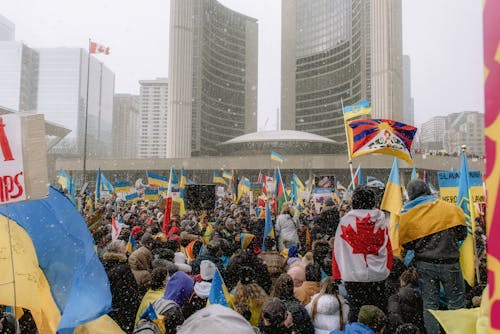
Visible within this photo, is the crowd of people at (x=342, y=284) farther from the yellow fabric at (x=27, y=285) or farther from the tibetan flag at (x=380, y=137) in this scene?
the tibetan flag at (x=380, y=137)

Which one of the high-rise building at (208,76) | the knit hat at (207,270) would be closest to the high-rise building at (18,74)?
the high-rise building at (208,76)

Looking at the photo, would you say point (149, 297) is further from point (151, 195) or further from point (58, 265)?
point (151, 195)

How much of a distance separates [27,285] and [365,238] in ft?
8.62

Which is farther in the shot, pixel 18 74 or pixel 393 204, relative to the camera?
pixel 18 74

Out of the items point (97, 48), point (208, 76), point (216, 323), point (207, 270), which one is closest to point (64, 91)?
point (208, 76)

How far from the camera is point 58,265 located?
9.26 ft

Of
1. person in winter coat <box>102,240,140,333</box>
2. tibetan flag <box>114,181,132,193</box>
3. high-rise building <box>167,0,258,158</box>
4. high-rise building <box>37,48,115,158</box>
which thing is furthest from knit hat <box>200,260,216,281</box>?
high-rise building <box>37,48,115,158</box>

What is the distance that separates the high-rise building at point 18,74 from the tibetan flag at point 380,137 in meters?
98.6

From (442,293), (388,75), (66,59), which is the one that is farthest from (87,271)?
(66,59)

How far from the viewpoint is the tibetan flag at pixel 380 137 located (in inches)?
266

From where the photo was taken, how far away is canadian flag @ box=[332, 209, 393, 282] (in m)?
3.87

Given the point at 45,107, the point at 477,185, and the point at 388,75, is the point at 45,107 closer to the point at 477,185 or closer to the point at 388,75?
the point at 388,75

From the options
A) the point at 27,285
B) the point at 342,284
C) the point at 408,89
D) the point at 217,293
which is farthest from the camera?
the point at 408,89

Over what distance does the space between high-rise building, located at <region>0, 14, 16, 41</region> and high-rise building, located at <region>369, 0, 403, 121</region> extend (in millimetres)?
125022
